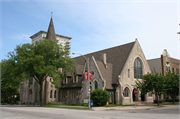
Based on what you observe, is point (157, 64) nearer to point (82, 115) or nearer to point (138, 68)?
point (138, 68)

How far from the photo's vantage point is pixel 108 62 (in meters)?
40.7

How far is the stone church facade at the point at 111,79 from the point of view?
34.2 metres

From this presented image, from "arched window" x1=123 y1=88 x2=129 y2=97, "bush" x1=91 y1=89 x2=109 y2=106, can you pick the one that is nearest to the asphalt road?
"bush" x1=91 y1=89 x2=109 y2=106

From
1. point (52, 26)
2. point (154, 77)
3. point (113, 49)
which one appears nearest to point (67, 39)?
point (52, 26)

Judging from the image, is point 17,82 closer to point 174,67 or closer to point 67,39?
point 174,67

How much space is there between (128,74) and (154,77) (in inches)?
261

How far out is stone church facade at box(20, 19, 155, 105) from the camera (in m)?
34.2

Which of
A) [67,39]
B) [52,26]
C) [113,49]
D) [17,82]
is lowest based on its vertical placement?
[17,82]

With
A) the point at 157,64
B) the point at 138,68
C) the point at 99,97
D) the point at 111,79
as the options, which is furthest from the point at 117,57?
the point at 157,64

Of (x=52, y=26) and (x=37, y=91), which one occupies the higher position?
(x=52, y=26)

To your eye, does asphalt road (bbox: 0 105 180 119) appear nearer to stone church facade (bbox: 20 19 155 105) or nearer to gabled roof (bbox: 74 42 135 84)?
stone church facade (bbox: 20 19 155 105)

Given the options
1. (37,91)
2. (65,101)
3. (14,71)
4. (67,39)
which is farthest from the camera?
(67,39)

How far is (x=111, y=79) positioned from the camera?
117 feet

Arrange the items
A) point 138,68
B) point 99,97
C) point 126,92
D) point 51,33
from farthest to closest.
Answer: point 51,33, point 138,68, point 126,92, point 99,97
